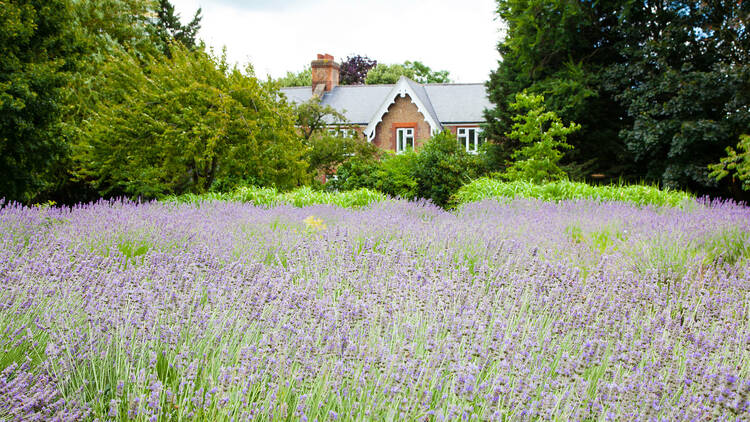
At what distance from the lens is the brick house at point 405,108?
28.8m

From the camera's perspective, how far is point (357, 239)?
4961mm

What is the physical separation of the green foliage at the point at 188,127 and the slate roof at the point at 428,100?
18716 mm

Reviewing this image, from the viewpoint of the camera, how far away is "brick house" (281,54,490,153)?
28.8 metres

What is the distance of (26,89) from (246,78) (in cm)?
388


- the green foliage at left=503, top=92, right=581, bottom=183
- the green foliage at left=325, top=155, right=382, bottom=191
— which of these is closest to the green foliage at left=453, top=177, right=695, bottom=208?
the green foliage at left=503, top=92, right=581, bottom=183

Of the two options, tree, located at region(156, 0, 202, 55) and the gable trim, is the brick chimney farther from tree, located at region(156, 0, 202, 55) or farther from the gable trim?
tree, located at region(156, 0, 202, 55)

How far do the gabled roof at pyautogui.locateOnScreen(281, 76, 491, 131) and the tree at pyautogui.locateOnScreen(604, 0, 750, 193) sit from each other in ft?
40.3

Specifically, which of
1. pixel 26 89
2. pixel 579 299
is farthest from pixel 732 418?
pixel 26 89

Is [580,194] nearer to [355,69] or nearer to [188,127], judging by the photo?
[188,127]

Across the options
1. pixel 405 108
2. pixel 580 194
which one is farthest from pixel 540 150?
pixel 405 108

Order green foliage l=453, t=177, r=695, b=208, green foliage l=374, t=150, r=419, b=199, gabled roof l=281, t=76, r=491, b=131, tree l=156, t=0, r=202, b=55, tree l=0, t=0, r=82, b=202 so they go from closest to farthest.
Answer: green foliage l=453, t=177, r=695, b=208 → tree l=0, t=0, r=82, b=202 → green foliage l=374, t=150, r=419, b=199 → tree l=156, t=0, r=202, b=55 → gabled roof l=281, t=76, r=491, b=131

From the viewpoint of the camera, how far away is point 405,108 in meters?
29.0

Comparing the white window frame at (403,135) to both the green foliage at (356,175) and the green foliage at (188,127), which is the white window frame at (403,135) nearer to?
the green foliage at (356,175)

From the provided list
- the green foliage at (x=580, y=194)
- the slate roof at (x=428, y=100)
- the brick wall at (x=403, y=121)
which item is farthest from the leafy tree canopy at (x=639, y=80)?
the slate roof at (x=428, y=100)
